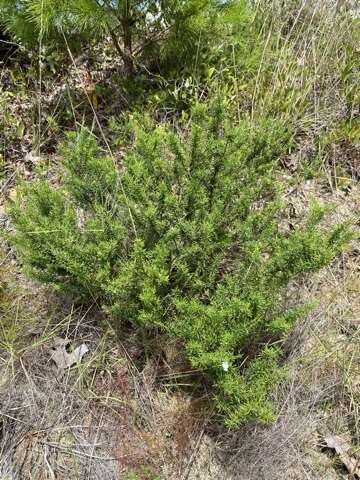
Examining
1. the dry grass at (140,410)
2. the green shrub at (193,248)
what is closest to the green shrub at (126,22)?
the green shrub at (193,248)

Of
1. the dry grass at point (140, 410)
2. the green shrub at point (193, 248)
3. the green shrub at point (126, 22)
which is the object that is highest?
the green shrub at point (126, 22)

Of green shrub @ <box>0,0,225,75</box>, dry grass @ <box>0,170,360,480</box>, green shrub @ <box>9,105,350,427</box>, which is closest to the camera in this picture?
green shrub @ <box>9,105,350,427</box>

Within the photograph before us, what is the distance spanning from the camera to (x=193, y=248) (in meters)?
1.76

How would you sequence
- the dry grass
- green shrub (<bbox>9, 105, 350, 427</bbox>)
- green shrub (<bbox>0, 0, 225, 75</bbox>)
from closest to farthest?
green shrub (<bbox>9, 105, 350, 427</bbox>)
the dry grass
green shrub (<bbox>0, 0, 225, 75</bbox>)

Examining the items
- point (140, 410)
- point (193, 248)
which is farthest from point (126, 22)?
point (140, 410)

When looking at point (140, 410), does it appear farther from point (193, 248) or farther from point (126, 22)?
point (126, 22)

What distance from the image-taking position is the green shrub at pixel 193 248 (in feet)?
5.39

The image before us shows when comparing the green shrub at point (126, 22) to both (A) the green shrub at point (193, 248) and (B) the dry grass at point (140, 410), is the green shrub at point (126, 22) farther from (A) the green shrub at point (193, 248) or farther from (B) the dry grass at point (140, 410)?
(B) the dry grass at point (140, 410)

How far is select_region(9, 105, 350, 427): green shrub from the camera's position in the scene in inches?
64.6

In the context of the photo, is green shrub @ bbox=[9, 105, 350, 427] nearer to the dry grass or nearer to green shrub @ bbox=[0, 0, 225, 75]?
the dry grass

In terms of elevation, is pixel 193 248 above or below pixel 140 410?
above

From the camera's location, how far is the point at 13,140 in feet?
9.00

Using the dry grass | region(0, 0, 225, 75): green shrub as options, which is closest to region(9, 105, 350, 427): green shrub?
the dry grass

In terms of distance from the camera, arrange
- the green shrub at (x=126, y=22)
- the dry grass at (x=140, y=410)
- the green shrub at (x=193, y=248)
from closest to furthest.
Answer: the green shrub at (x=193, y=248) → the dry grass at (x=140, y=410) → the green shrub at (x=126, y=22)
